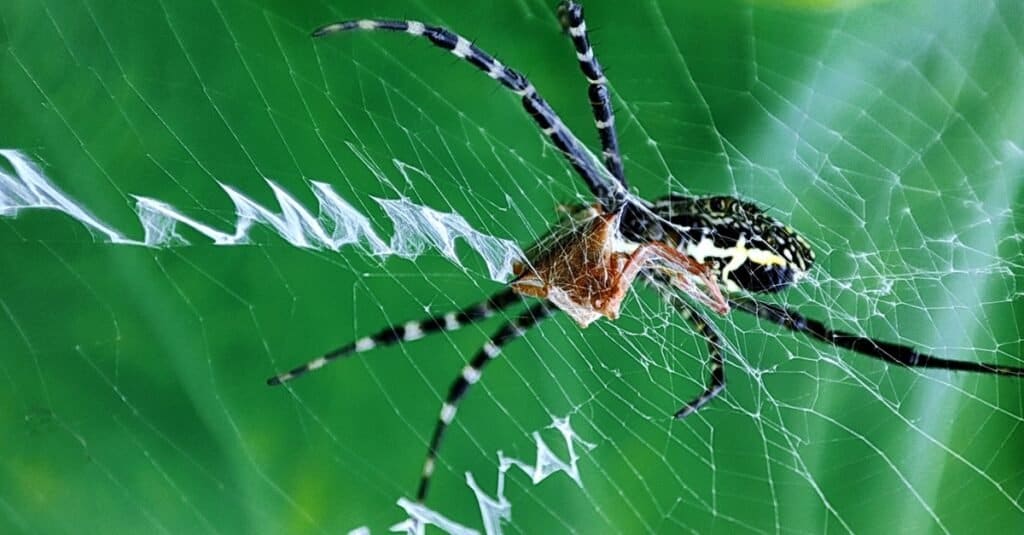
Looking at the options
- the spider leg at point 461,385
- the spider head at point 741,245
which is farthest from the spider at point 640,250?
the spider leg at point 461,385

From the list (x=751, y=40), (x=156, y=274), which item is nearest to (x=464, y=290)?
(x=156, y=274)

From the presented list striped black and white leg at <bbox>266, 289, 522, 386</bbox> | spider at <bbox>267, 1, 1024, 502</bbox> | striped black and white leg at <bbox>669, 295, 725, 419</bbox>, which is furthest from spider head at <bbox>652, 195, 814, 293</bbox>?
striped black and white leg at <bbox>266, 289, 522, 386</bbox>

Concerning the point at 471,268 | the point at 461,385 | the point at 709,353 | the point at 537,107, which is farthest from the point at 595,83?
the point at 461,385

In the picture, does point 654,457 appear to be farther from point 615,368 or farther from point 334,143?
point 334,143

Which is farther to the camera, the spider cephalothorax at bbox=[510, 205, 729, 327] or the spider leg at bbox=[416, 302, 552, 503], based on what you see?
the spider leg at bbox=[416, 302, 552, 503]

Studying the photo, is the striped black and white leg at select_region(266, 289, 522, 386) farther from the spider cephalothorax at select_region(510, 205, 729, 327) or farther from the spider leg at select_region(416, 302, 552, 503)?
the spider cephalothorax at select_region(510, 205, 729, 327)

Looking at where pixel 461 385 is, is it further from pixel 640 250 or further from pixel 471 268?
pixel 640 250

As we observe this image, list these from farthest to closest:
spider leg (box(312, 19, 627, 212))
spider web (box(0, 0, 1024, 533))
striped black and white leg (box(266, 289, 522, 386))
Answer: striped black and white leg (box(266, 289, 522, 386)), spider web (box(0, 0, 1024, 533)), spider leg (box(312, 19, 627, 212))

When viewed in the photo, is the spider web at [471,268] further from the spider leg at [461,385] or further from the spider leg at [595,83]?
the spider leg at [595,83]
